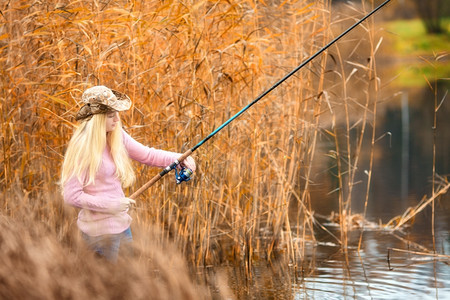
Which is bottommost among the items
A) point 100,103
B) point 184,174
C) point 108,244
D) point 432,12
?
point 108,244

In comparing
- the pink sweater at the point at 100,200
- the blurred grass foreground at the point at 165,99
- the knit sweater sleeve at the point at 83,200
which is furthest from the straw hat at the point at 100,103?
the blurred grass foreground at the point at 165,99

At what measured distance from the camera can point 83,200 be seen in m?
3.42

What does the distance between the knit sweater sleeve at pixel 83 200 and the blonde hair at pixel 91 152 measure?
0.10 feet

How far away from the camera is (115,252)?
351cm

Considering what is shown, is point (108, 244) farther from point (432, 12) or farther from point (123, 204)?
point (432, 12)

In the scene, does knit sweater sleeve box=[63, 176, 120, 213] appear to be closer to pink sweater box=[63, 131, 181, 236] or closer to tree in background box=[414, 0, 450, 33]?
pink sweater box=[63, 131, 181, 236]

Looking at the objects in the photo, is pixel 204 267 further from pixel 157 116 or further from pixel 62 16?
pixel 62 16

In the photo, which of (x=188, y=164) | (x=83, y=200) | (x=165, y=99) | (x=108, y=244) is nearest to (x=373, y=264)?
(x=165, y=99)

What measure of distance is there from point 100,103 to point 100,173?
29cm

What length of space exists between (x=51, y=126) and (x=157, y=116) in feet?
2.00

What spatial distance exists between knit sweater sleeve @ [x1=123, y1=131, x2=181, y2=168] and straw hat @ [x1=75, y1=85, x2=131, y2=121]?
22 centimetres

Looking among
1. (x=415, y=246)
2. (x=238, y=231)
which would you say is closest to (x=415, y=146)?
(x=415, y=246)

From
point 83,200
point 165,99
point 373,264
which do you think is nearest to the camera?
point 83,200

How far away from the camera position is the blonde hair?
11.2 feet
